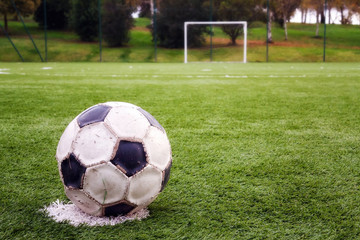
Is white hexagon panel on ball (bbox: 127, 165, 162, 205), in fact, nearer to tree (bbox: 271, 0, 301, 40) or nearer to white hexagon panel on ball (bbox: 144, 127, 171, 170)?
white hexagon panel on ball (bbox: 144, 127, 171, 170)

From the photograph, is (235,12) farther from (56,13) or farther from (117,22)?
(56,13)

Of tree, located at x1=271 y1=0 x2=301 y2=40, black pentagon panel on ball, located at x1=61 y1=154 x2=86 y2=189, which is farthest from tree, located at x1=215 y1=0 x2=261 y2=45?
black pentagon panel on ball, located at x1=61 y1=154 x2=86 y2=189

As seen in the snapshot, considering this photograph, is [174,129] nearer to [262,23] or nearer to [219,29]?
[219,29]

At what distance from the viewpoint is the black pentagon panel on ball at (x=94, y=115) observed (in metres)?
1.73

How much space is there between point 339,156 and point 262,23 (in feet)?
66.9

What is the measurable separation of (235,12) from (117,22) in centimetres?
726

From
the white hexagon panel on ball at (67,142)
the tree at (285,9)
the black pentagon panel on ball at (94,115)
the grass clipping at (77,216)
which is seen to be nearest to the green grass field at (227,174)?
the grass clipping at (77,216)

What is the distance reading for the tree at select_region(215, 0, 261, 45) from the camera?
2139 centimetres

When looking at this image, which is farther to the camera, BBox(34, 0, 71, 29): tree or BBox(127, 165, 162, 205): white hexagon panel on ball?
BBox(34, 0, 71, 29): tree

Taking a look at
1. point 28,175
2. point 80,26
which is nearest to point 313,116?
point 28,175

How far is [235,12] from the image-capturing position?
2205 cm

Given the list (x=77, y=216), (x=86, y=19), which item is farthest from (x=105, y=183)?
(x=86, y=19)

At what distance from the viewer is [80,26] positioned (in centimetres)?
2270

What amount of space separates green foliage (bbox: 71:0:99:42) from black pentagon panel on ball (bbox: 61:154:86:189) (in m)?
21.4
